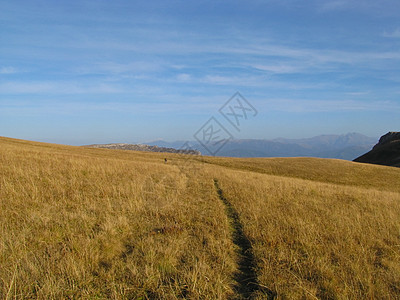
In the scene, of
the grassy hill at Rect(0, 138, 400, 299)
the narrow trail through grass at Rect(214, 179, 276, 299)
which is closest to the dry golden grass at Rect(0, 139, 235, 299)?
the grassy hill at Rect(0, 138, 400, 299)

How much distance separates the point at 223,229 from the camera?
641 cm

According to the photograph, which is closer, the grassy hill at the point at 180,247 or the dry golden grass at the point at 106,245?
the dry golden grass at the point at 106,245

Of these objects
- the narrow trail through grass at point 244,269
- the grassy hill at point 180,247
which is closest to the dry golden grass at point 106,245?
the grassy hill at point 180,247

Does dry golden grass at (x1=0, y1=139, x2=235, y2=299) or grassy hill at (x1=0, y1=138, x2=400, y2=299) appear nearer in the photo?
dry golden grass at (x1=0, y1=139, x2=235, y2=299)

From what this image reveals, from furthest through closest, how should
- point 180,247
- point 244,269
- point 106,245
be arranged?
1. point 180,247
2. point 106,245
3. point 244,269

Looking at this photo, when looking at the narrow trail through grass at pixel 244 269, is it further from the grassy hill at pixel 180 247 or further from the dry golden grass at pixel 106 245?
the dry golden grass at pixel 106 245

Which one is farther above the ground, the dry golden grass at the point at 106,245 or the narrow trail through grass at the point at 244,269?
the dry golden grass at the point at 106,245

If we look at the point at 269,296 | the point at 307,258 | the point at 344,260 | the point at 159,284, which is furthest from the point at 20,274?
the point at 344,260

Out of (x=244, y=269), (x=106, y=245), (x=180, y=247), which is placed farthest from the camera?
(x=180, y=247)

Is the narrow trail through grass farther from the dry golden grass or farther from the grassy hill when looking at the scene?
the dry golden grass

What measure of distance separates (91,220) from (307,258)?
5722 millimetres

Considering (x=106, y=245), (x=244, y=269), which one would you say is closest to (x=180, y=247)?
(x=244, y=269)

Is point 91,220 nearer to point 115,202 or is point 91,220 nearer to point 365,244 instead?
point 115,202

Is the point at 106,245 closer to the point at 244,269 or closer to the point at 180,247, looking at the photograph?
the point at 180,247
